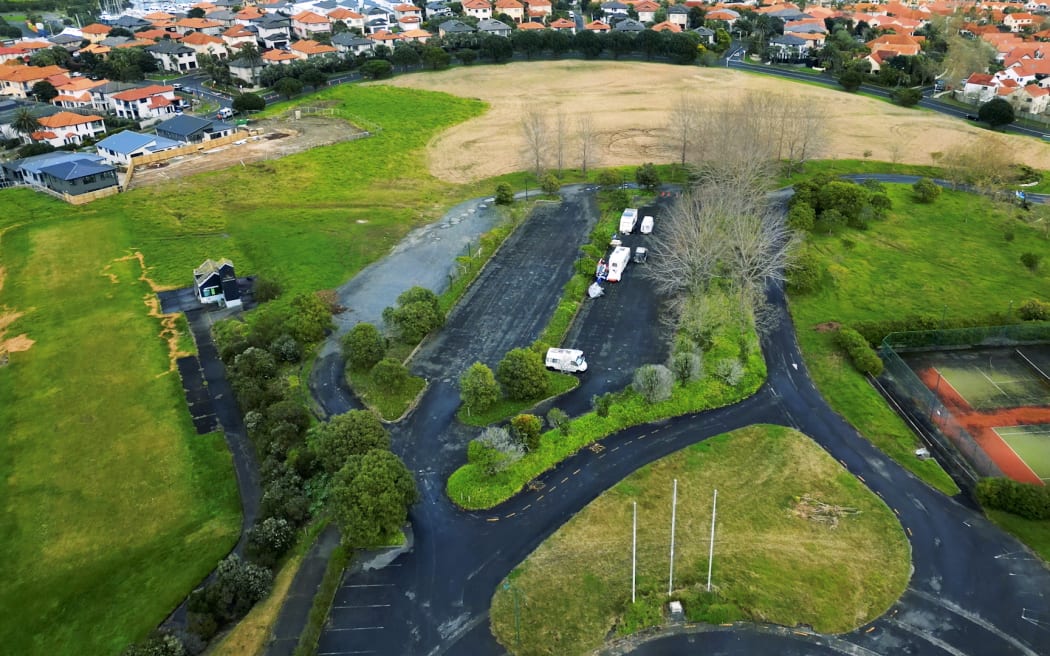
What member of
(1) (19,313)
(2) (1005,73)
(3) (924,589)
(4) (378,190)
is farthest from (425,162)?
(2) (1005,73)

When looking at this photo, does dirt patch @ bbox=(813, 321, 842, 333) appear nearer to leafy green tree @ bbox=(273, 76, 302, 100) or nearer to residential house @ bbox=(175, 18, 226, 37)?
leafy green tree @ bbox=(273, 76, 302, 100)

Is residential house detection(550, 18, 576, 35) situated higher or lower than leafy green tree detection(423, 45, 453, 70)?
higher

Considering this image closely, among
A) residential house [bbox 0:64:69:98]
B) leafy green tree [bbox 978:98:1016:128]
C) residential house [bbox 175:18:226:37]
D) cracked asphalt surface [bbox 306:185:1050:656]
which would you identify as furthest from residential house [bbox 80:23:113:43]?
leafy green tree [bbox 978:98:1016:128]

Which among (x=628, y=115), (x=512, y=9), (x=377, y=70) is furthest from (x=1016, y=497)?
(x=512, y=9)

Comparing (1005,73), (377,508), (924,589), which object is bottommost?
(924,589)

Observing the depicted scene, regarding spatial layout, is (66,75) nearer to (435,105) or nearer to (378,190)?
(435,105)

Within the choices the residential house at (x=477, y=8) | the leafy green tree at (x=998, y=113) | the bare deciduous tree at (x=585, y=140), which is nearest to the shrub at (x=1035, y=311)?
the bare deciduous tree at (x=585, y=140)
